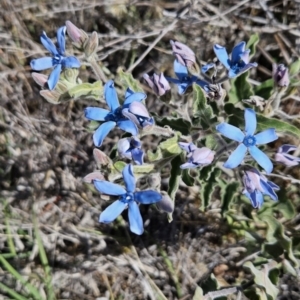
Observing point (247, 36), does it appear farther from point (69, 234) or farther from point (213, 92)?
point (69, 234)

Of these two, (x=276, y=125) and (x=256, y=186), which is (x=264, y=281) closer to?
(x=256, y=186)

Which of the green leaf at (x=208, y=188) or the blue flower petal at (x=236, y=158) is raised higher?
the blue flower petal at (x=236, y=158)

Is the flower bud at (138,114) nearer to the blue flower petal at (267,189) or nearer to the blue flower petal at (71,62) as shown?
the blue flower petal at (71,62)

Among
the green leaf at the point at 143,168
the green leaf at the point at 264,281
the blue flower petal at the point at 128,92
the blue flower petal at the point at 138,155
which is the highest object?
the blue flower petal at the point at 128,92

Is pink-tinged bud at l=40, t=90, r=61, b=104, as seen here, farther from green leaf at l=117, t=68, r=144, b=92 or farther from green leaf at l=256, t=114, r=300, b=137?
green leaf at l=256, t=114, r=300, b=137

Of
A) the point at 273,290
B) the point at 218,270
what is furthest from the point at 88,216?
the point at 273,290

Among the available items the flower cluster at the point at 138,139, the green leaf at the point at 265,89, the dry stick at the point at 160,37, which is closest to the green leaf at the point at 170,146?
the flower cluster at the point at 138,139

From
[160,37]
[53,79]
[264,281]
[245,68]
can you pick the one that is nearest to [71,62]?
[53,79]
